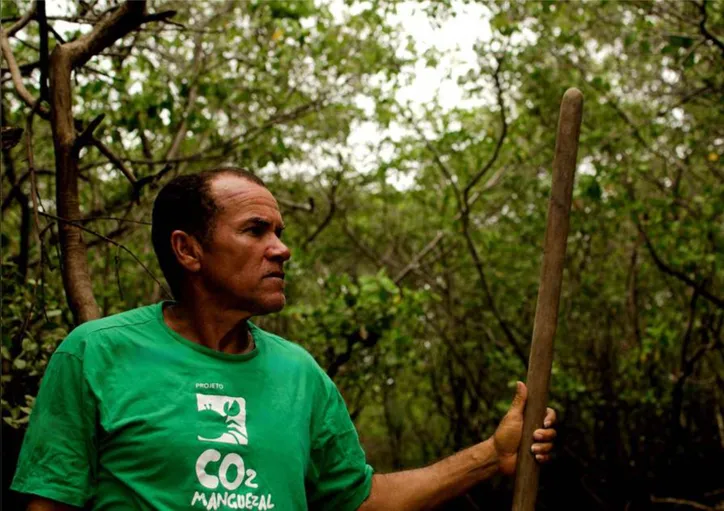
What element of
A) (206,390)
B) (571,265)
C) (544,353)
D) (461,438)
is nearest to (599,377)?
(571,265)

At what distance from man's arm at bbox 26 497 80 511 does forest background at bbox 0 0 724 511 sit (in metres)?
2.19

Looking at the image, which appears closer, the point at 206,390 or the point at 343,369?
the point at 206,390

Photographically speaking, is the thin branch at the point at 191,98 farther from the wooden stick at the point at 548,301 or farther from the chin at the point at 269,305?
the chin at the point at 269,305

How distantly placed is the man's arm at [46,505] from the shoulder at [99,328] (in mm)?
335

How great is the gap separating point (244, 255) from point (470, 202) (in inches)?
287

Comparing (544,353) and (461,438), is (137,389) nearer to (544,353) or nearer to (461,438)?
(544,353)

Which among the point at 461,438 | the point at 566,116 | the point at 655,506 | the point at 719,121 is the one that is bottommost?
the point at 655,506

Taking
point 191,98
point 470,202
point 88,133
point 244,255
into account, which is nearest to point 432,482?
point 244,255

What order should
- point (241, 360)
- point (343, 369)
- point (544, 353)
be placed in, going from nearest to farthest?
point (241, 360), point (544, 353), point (343, 369)

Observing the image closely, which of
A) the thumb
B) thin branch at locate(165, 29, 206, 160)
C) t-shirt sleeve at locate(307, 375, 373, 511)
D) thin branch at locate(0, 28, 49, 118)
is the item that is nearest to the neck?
t-shirt sleeve at locate(307, 375, 373, 511)

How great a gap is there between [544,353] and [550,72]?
22.6 feet

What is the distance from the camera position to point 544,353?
2678 mm

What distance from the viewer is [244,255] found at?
7.98 ft

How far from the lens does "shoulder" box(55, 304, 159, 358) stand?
2.15 metres
